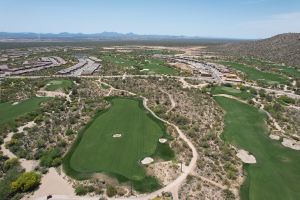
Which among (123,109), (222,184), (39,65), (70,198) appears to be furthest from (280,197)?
(39,65)

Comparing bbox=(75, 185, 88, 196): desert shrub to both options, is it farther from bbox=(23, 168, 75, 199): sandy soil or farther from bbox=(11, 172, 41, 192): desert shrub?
bbox=(11, 172, 41, 192): desert shrub

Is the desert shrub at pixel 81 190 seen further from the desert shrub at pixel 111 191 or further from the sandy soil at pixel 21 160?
the sandy soil at pixel 21 160

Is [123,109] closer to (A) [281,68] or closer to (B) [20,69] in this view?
(B) [20,69]

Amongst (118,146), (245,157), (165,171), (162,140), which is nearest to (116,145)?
(118,146)

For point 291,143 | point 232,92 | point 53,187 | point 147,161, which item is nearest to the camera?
point 53,187

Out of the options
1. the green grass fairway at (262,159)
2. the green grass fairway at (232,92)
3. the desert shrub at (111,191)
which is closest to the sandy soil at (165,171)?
the desert shrub at (111,191)

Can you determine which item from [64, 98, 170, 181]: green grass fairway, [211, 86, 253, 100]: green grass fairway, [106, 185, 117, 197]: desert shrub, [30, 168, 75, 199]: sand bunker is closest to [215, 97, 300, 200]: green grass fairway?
[211, 86, 253, 100]: green grass fairway

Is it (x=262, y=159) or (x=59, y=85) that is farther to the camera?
(x=59, y=85)

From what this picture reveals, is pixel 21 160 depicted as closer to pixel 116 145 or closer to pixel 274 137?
pixel 116 145
